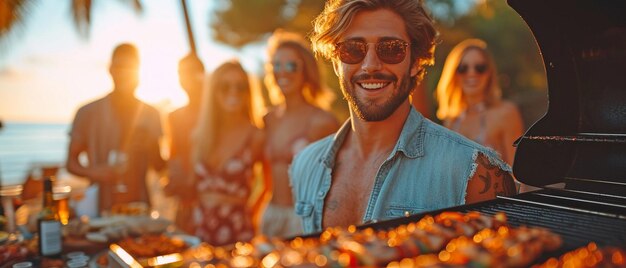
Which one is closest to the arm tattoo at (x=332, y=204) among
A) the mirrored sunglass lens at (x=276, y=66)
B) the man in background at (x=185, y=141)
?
the man in background at (x=185, y=141)

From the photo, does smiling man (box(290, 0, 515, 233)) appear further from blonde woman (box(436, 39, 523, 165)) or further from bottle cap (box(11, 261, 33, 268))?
blonde woman (box(436, 39, 523, 165))

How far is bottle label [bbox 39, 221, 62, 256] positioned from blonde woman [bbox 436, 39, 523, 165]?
4.01 m

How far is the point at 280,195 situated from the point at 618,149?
3.50 metres

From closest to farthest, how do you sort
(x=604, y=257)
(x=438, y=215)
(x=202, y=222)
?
(x=604, y=257) < (x=438, y=215) < (x=202, y=222)

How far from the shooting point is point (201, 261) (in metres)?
1.52

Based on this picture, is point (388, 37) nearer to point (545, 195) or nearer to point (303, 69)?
point (545, 195)

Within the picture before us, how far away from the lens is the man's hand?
2.65 m

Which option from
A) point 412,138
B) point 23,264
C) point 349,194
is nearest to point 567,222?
point 412,138

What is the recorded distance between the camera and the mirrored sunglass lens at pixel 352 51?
9.27 ft

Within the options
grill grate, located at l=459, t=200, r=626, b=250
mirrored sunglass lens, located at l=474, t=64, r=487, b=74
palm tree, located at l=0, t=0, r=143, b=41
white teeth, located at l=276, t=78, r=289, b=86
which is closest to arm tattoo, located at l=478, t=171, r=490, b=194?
grill grate, located at l=459, t=200, r=626, b=250

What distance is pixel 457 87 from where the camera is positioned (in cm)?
615

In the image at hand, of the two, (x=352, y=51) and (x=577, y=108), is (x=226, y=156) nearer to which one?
(x=352, y=51)

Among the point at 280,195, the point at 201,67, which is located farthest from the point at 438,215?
the point at 201,67

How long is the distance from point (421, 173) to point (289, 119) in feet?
9.82
